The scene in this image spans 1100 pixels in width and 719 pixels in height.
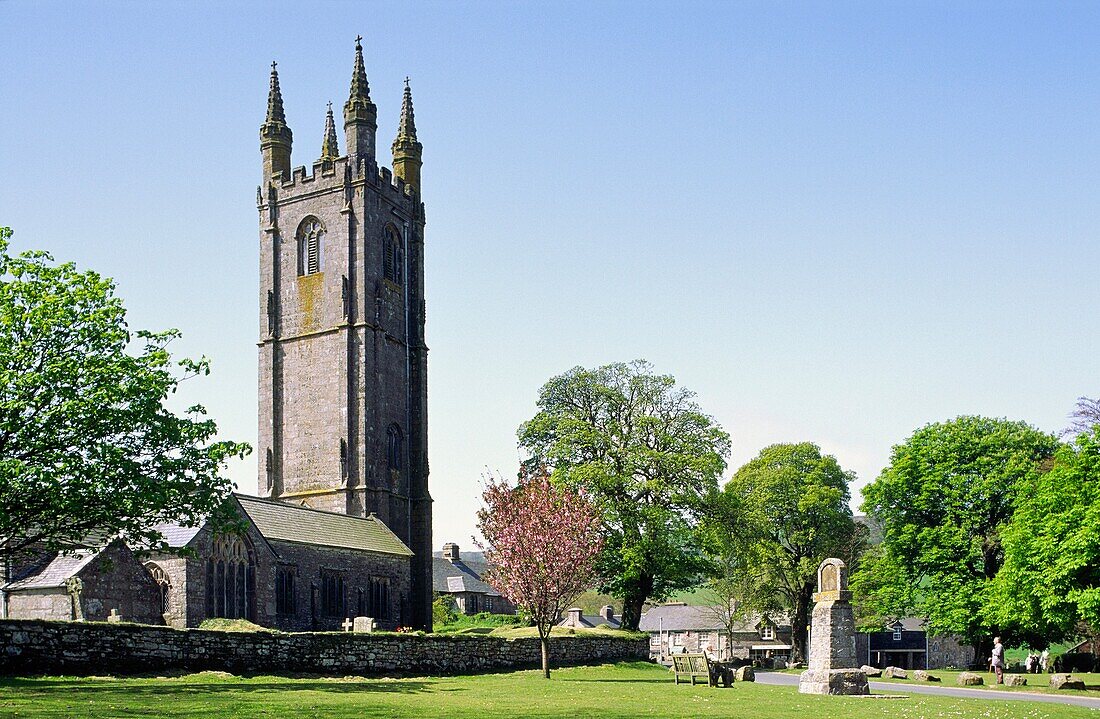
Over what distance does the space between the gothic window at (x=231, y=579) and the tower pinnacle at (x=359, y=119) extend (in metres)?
29.3

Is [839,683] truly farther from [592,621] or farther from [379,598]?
[592,621]

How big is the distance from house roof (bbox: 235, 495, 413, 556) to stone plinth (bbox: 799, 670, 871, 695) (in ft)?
93.8

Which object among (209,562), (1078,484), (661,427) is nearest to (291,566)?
(209,562)

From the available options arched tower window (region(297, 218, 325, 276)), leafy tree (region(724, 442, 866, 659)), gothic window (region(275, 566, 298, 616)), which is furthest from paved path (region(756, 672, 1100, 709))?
arched tower window (region(297, 218, 325, 276))

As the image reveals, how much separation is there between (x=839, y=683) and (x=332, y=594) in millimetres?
32767

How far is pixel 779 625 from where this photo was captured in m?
87.4

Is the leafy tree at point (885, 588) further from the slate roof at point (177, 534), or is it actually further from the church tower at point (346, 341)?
the slate roof at point (177, 534)

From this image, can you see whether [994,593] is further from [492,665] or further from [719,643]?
[719,643]

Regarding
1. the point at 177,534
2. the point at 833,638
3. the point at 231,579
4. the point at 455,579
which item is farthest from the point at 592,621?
the point at 833,638

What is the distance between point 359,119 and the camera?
71.1 meters

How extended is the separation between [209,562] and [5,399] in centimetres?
2224

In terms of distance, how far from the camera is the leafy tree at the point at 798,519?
63.8 meters

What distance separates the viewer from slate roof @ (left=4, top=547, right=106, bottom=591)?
129 ft

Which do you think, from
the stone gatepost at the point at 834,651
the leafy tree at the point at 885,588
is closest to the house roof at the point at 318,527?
the leafy tree at the point at 885,588
